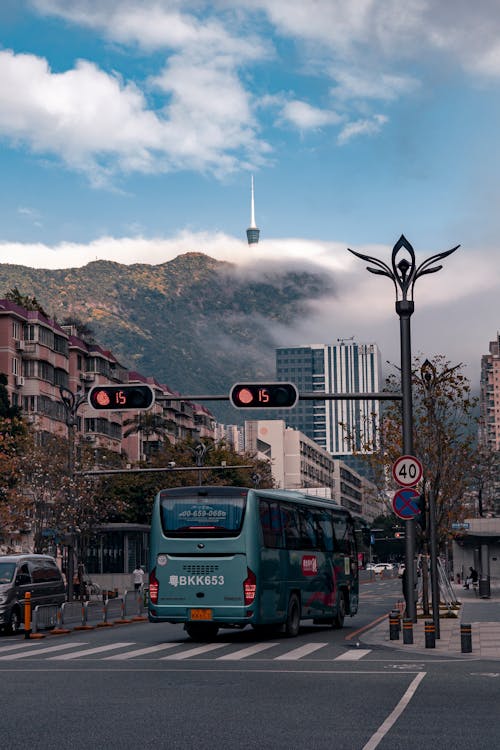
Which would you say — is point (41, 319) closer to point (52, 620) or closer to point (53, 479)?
point (53, 479)

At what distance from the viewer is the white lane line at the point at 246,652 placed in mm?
22992

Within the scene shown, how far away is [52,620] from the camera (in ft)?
116

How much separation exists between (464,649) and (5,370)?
72.3 metres

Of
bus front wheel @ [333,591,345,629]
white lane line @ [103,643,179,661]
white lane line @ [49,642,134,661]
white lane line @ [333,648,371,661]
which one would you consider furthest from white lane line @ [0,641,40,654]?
bus front wheel @ [333,591,345,629]

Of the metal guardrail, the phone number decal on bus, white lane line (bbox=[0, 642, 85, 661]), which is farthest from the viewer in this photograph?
the metal guardrail

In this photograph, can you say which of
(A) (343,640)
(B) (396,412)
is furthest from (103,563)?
(A) (343,640)

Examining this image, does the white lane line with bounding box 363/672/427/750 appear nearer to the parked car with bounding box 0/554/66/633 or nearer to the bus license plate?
the bus license plate

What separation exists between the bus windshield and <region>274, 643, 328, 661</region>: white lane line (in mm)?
2978

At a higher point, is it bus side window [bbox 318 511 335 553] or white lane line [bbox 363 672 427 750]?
bus side window [bbox 318 511 335 553]

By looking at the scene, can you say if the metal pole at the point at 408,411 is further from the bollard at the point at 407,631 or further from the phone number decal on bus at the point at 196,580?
the phone number decal on bus at the point at 196,580

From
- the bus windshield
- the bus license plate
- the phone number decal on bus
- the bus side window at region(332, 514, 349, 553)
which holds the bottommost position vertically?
the bus license plate

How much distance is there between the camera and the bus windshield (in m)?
26.9

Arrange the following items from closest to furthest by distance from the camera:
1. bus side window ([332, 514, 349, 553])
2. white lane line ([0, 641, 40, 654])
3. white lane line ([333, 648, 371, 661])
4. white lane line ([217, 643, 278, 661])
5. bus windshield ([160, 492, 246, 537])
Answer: white lane line ([333, 648, 371, 661]), white lane line ([217, 643, 278, 661]), bus windshield ([160, 492, 246, 537]), white lane line ([0, 641, 40, 654]), bus side window ([332, 514, 349, 553])

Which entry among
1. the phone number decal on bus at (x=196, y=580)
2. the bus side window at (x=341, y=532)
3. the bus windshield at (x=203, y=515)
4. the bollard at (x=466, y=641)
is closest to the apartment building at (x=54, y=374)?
the bus side window at (x=341, y=532)
